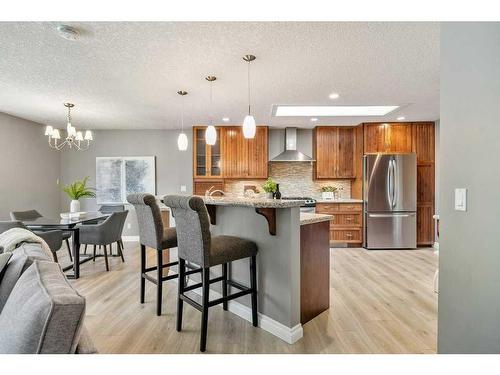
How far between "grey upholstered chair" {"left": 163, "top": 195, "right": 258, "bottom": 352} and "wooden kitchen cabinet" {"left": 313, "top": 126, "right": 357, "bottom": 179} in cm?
368

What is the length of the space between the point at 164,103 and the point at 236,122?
5.01 ft

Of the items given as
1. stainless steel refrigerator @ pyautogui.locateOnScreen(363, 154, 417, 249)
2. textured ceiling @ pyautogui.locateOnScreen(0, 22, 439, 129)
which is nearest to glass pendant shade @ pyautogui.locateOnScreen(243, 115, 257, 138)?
textured ceiling @ pyautogui.locateOnScreen(0, 22, 439, 129)

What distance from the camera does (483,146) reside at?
3.88 ft

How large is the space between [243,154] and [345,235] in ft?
7.98

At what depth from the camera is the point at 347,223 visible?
5156mm

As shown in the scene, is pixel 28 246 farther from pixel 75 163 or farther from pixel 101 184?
pixel 75 163

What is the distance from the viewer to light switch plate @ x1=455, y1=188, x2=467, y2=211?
128cm

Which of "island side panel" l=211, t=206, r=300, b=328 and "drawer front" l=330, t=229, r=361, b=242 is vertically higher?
"island side panel" l=211, t=206, r=300, b=328

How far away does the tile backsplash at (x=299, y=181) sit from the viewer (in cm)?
583

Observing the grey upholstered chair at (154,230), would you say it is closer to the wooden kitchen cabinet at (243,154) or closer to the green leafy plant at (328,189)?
the wooden kitchen cabinet at (243,154)

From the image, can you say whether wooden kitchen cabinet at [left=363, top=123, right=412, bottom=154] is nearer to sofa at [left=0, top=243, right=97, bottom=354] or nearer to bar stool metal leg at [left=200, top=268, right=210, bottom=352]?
bar stool metal leg at [left=200, top=268, right=210, bottom=352]
